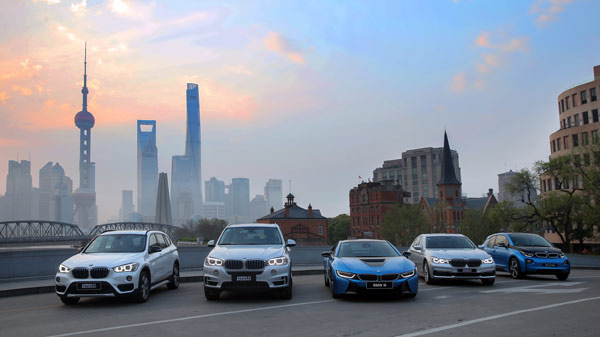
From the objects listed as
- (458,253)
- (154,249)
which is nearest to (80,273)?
(154,249)

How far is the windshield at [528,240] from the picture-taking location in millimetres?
17344

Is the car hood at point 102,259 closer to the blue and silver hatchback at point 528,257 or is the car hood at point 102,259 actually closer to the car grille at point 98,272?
the car grille at point 98,272

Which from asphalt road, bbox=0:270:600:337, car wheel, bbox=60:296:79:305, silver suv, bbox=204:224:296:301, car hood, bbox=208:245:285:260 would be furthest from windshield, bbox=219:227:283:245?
car wheel, bbox=60:296:79:305

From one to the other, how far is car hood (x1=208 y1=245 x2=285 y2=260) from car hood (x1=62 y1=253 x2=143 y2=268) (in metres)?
1.78

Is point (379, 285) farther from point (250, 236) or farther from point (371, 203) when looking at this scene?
point (371, 203)

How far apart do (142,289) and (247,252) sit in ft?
8.01

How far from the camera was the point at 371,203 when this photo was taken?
11162 centimetres

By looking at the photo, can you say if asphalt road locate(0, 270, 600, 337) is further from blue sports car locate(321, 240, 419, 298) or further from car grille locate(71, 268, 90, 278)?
car grille locate(71, 268, 90, 278)

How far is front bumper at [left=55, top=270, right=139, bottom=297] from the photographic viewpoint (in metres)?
10.9

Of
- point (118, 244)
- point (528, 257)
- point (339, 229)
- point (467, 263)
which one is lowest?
point (339, 229)

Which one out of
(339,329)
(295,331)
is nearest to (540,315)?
(339,329)

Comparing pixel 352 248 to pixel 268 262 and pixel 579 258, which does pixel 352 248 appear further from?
pixel 579 258

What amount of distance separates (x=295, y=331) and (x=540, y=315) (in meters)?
4.42

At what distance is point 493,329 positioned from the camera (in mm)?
7969
